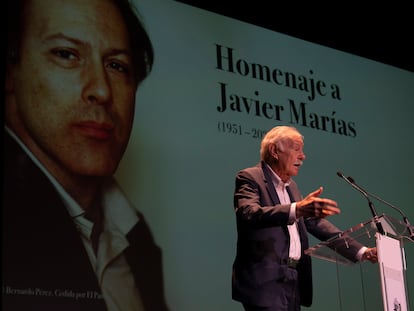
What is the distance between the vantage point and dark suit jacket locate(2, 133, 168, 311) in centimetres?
371

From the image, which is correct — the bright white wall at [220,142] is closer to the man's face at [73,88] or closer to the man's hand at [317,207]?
the man's face at [73,88]

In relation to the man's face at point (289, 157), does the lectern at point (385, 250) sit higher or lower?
lower

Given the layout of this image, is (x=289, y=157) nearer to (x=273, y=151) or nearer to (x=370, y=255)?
(x=273, y=151)

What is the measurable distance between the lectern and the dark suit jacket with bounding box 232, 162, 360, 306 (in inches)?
3.6

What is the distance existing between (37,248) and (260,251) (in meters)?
1.16

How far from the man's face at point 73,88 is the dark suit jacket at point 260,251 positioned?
0.97m

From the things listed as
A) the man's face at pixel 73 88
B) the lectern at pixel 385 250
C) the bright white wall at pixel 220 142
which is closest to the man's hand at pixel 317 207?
the lectern at pixel 385 250

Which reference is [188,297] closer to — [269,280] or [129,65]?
[269,280]

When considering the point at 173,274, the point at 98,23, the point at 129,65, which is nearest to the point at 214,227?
the point at 173,274

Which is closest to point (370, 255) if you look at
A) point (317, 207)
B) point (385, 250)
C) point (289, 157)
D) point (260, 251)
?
point (385, 250)

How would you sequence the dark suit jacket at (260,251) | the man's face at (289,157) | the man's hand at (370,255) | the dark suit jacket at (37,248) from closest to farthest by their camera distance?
the man's hand at (370,255)
the dark suit jacket at (260,251)
the dark suit jacket at (37,248)
the man's face at (289,157)

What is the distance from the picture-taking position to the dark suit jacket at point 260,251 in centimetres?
354

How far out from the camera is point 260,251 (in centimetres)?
365

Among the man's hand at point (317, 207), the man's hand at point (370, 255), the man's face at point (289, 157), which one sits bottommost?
Result: the man's hand at point (370, 255)
